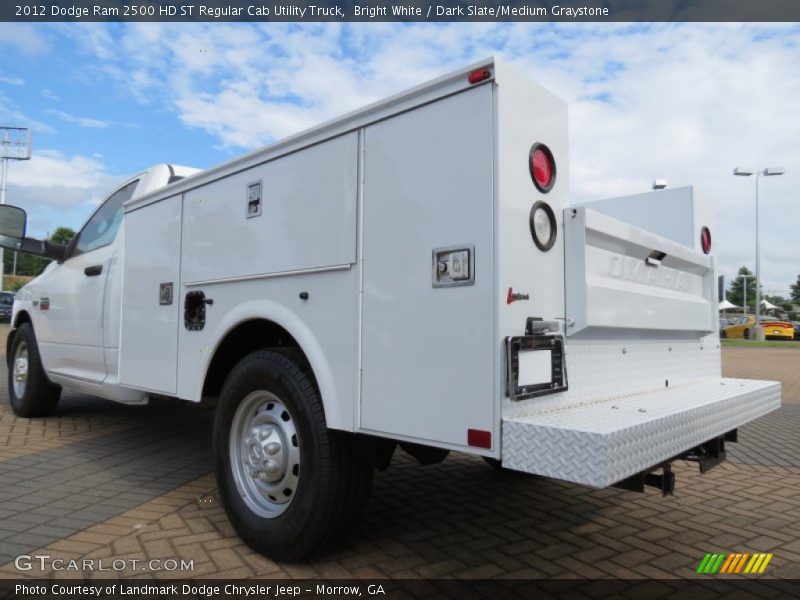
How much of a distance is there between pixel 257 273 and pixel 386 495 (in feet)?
5.83

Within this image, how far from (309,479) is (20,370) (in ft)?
16.8

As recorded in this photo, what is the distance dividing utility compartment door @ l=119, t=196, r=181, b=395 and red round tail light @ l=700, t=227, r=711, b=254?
335cm

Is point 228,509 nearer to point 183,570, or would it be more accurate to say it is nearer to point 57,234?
point 183,570

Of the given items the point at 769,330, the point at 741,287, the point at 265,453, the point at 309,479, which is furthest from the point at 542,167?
the point at 741,287

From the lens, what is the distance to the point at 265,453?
2.87 metres

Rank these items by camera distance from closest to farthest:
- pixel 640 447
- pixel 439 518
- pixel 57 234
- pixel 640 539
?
pixel 640 447 → pixel 640 539 → pixel 439 518 → pixel 57 234

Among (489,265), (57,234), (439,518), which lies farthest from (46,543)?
(57,234)

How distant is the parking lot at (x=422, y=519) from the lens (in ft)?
9.38

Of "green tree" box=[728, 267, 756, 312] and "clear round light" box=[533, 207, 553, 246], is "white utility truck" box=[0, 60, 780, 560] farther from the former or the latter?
"green tree" box=[728, 267, 756, 312]

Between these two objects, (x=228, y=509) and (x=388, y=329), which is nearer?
(x=388, y=329)

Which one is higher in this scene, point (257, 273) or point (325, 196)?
point (325, 196)

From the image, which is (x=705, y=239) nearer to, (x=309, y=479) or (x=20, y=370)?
(x=309, y=479)

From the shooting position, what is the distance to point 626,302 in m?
2.79

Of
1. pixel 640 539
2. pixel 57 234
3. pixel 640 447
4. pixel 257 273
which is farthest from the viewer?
pixel 57 234
